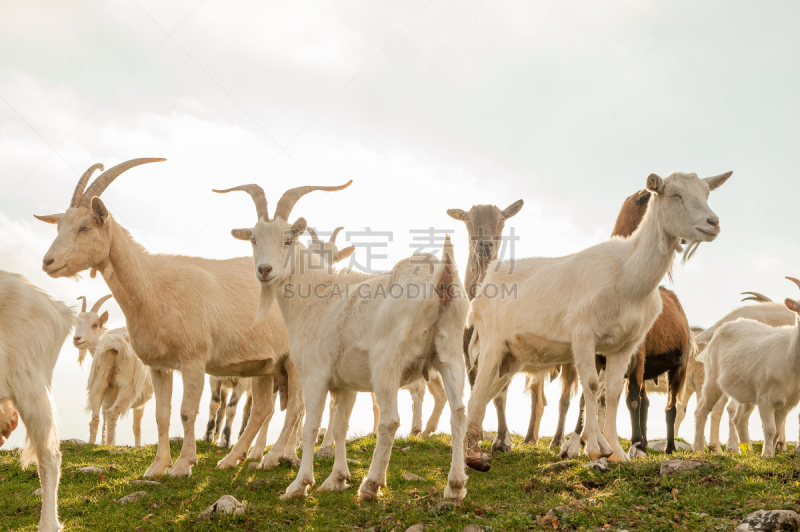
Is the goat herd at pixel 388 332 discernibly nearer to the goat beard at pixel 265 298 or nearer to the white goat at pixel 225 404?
the goat beard at pixel 265 298

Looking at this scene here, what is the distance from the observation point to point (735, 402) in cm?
1223

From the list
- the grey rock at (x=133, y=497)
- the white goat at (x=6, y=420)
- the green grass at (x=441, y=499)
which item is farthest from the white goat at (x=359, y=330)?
the white goat at (x=6, y=420)

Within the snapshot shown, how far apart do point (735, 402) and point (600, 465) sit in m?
6.47

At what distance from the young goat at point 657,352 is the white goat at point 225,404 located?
6338 mm

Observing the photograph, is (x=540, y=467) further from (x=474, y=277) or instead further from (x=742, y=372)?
(x=742, y=372)

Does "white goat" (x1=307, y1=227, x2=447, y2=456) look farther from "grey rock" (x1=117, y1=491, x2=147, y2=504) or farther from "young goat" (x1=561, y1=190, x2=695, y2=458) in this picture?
"grey rock" (x1=117, y1=491, x2=147, y2=504)

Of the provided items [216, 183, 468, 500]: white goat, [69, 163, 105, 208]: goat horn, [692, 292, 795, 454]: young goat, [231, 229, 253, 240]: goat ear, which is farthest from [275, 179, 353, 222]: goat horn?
[692, 292, 795, 454]: young goat

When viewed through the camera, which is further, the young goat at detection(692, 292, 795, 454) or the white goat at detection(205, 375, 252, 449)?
the white goat at detection(205, 375, 252, 449)

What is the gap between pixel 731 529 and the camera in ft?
17.7

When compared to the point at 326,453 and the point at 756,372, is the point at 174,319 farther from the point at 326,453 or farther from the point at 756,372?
the point at 756,372

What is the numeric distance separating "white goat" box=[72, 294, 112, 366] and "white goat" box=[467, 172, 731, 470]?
11.5m

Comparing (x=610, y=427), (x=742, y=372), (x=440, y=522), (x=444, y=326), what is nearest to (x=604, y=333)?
(x=610, y=427)

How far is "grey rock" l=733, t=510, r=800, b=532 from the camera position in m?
5.30

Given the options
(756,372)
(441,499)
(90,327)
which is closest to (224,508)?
(441,499)
